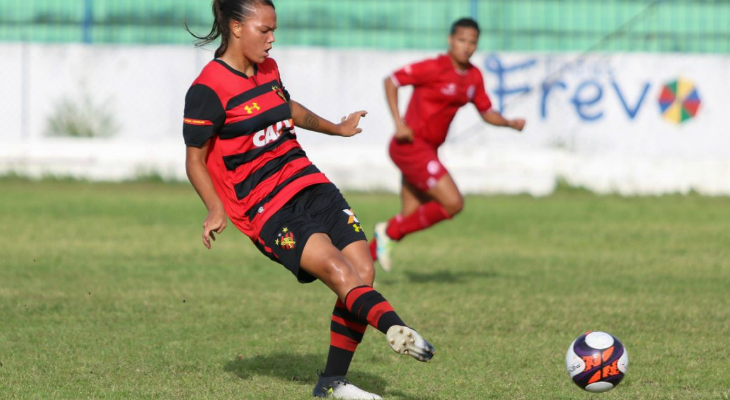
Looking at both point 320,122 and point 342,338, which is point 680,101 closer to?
point 320,122

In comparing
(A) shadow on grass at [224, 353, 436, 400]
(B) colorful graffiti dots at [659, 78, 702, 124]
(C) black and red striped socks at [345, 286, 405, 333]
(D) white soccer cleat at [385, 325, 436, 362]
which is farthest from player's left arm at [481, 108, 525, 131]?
(B) colorful graffiti dots at [659, 78, 702, 124]

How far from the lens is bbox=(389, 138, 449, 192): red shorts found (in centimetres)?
994

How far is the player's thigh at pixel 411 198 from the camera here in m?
10.3

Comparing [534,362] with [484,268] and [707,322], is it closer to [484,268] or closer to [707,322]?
[707,322]

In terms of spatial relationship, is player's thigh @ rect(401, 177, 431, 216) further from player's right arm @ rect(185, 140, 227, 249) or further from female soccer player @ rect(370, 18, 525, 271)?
Result: player's right arm @ rect(185, 140, 227, 249)

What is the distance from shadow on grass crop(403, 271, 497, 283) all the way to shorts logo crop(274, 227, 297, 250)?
4.54 m

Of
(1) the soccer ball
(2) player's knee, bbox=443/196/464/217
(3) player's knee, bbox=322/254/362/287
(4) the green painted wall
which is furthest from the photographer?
(4) the green painted wall

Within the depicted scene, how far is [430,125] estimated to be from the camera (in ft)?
33.3

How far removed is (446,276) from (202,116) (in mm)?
5065

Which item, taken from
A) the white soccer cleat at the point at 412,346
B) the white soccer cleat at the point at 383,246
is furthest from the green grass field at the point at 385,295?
the white soccer cleat at the point at 412,346

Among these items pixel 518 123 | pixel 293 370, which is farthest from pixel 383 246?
pixel 293 370

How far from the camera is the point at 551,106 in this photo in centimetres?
1844

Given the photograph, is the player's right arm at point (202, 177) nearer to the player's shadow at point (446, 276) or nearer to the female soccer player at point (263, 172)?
the female soccer player at point (263, 172)

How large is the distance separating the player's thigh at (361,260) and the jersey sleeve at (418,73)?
15.5 feet
